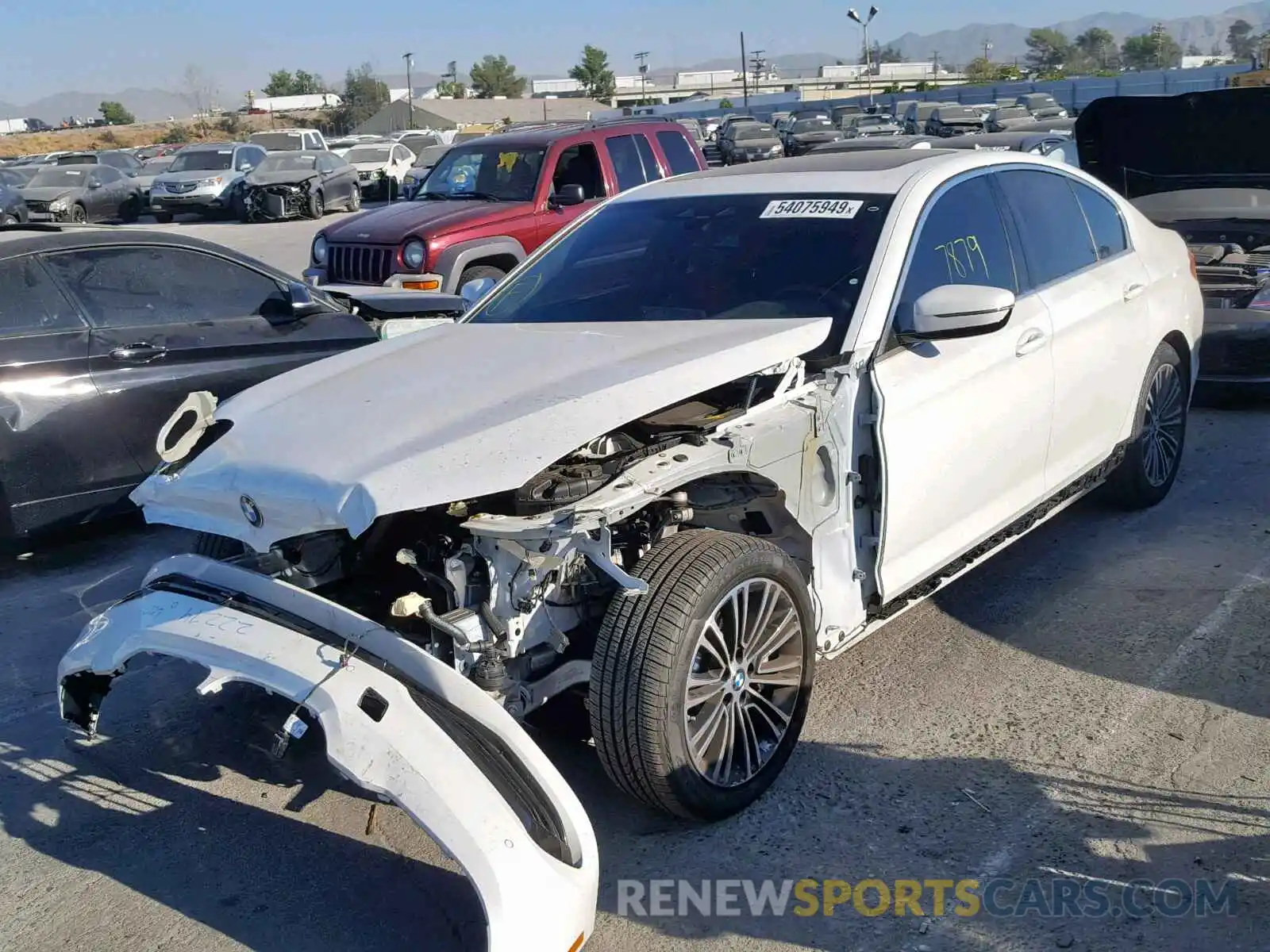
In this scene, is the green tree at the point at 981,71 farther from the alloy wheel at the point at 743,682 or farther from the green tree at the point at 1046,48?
the alloy wheel at the point at 743,682

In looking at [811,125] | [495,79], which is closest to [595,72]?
[495,79]

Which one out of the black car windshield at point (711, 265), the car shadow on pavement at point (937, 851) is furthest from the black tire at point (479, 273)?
the car shadow on pavement at point (937, 851)

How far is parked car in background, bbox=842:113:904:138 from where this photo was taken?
121 feet

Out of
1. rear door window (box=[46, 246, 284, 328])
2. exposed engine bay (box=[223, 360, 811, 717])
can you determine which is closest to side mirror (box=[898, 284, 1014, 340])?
exposed engine bay (box=[223, 360, 811, 717])

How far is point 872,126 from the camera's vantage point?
40250 millimetres

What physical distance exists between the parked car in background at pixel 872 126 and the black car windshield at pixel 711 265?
3196 centimetres

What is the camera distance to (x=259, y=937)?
10.4ft

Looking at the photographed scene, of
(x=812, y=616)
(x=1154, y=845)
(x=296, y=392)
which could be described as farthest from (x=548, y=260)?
(x=1154, y=845)

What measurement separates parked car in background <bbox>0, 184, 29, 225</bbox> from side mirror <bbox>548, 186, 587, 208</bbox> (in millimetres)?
19073

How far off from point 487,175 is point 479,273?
4.40 ft

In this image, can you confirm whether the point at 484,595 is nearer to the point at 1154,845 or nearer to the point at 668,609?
the point at 668,609

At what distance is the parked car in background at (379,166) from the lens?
104ft

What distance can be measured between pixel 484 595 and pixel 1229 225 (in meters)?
7.08

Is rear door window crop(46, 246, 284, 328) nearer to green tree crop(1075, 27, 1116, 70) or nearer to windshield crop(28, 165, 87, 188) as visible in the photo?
windshield crop(28, 165, 87, 188)
